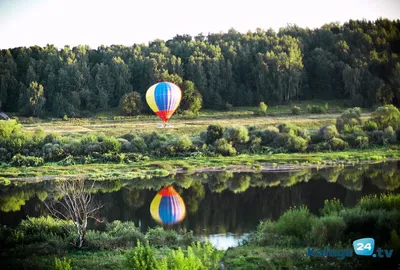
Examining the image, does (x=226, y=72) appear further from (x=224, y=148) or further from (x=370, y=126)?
(x=224, y=148)

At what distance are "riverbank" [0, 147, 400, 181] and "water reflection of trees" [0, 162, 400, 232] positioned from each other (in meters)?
1.29

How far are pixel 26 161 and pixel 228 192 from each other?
15376 millimetres

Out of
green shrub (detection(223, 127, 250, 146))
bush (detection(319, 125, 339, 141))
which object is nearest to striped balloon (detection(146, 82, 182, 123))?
green shrub (detection(223, 127, 250, 146))

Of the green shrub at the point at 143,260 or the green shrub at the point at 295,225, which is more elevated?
the green shrub at the point at 143,260

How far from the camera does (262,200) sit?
966 inches

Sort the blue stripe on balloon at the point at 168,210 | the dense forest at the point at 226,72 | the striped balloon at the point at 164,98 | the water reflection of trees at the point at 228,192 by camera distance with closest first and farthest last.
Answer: the blue stripe on balloon at the point at 168,210, the water reflection of trees at the point at 228,192, the striped balloon at the point at 164,98, the dense forest at the point at 226,72

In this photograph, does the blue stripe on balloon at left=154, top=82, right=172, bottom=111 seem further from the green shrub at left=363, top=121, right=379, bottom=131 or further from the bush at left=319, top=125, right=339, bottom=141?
the green shrub at left=363, top=121, right=379, bottom=131

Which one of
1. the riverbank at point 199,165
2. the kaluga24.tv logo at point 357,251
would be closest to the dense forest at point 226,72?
the riverbank at point 199,165

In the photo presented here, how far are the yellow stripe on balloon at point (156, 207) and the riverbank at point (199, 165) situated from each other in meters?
5.63

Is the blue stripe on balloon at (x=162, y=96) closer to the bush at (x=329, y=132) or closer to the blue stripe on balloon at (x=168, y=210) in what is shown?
the bush at (x=329, y=132)

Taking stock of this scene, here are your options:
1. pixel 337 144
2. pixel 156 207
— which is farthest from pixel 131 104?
pixel 156 207

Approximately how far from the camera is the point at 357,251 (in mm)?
13406

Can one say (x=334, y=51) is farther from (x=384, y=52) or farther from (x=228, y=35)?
(x=228, y=35)

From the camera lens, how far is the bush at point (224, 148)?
3672cm
